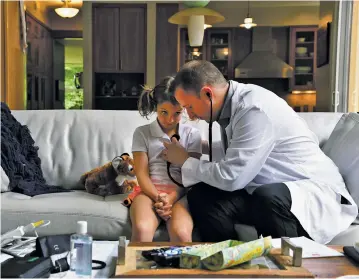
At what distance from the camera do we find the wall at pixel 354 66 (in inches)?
136

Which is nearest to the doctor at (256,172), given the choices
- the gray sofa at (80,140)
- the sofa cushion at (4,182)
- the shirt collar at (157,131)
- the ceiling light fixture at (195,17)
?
the shirt collar at (157,131)

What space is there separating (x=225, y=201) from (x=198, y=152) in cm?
31

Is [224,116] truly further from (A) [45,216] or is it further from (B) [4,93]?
(B) [4,93]

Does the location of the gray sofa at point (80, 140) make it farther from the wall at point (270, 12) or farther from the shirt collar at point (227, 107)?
the wall at point (270, 12)

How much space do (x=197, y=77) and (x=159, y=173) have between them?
0.48 m

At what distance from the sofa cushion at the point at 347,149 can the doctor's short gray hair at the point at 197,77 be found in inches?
26.7

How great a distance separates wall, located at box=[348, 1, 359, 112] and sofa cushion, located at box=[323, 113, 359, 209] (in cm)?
148

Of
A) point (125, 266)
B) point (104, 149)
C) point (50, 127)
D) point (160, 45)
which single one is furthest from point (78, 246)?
point (160, 45)

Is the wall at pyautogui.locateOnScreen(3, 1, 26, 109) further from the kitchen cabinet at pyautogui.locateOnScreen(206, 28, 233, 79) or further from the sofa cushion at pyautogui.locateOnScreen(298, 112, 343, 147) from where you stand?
the sofa cushion at pyautogui.locateOnScreen(298, 112, 343, 147)

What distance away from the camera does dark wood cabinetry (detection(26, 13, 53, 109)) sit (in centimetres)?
624

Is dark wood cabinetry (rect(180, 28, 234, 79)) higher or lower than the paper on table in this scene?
higher

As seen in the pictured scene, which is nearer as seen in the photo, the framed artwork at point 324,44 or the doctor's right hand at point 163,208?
the doctor's right hand at point 163,208

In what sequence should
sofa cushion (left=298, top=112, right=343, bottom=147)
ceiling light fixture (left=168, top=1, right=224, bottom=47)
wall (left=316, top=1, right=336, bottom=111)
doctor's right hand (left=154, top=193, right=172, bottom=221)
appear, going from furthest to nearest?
wall (left=316, top=1, right=336, bottom=111), ceiling light fixture (left=168, top=1, right=224, bottom=47), sofa cushion (left=298, top=112, right=343, bottom=147), doctor's right hand (left=154, top=193, right=172, bottom=221)

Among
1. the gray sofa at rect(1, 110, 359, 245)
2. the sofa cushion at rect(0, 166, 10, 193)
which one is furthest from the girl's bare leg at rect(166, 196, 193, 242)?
the sofa cushion at rect(0, 166, 10, 193)
